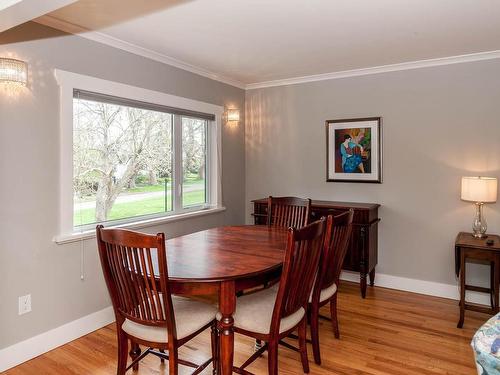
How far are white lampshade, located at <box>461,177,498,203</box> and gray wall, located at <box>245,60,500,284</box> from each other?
338mm

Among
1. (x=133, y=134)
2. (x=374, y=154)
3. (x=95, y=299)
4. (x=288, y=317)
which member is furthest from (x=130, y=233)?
(x=374, y=154)

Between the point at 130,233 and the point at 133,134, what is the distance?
186 cm

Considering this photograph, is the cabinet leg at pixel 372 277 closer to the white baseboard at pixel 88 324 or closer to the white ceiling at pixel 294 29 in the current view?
the white baseboard at pixel 88 324

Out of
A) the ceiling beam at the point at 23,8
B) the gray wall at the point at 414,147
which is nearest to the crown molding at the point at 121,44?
the ceiling beam at the point at 23,8

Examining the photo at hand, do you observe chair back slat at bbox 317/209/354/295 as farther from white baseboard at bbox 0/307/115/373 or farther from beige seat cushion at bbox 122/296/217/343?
white baseboard at bbox 0/307/115/373

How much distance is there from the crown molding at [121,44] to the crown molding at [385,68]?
0.62 m

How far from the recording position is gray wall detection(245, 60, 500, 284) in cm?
349

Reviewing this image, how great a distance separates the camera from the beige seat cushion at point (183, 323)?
6.20 ft

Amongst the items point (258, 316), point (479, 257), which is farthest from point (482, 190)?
point (258, 316)

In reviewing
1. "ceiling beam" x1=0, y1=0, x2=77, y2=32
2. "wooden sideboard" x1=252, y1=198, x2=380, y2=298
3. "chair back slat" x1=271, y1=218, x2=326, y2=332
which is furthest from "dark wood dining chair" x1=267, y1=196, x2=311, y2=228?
"ceiling beam" x1=0, y1=0, x2=77, y2=32

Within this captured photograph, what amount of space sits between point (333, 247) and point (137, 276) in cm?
126

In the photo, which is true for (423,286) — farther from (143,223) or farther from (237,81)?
(237,81)

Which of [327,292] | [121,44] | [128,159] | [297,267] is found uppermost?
[121,44]

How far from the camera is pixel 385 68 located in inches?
152
